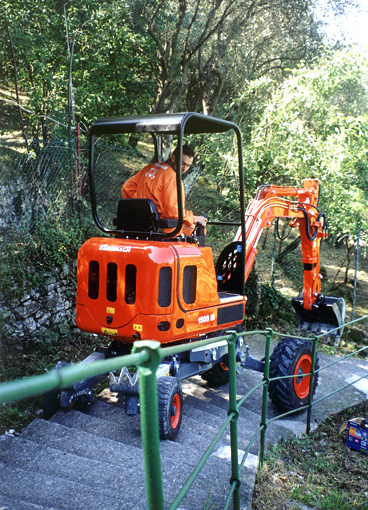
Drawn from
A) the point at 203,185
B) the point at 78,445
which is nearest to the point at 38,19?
the point at 203,185

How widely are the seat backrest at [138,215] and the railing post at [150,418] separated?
2862mm

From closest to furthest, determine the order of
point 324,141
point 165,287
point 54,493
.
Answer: point 54,493 < point 165,287 < point 324,141

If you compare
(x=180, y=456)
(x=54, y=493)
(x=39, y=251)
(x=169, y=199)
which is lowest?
(x=180, y=456)

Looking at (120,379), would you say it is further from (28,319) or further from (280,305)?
(280,305)

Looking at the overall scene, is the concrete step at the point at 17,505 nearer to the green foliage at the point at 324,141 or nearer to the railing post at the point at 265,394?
the railing post at the point at 265,394

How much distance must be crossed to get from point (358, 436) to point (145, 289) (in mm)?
2733

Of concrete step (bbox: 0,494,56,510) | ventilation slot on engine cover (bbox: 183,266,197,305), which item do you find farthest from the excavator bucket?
concrete step (bbox: 0,494,56,510)

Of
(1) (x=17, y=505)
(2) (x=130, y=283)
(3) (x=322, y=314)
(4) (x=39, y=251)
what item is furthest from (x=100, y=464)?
(3) (x=322, y=314)

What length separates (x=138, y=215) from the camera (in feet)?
13.8

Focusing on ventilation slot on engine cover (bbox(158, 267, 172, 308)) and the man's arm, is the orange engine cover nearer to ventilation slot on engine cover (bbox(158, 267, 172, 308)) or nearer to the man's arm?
ventilation slot on engine cover (bbox(158, 267, 172, 308))

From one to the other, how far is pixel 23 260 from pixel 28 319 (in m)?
0.77

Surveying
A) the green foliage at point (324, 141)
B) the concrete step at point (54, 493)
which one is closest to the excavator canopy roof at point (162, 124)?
the concrete step at point (54, 493)

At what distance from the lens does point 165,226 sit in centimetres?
411

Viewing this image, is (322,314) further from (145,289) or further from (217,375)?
(145,289)
